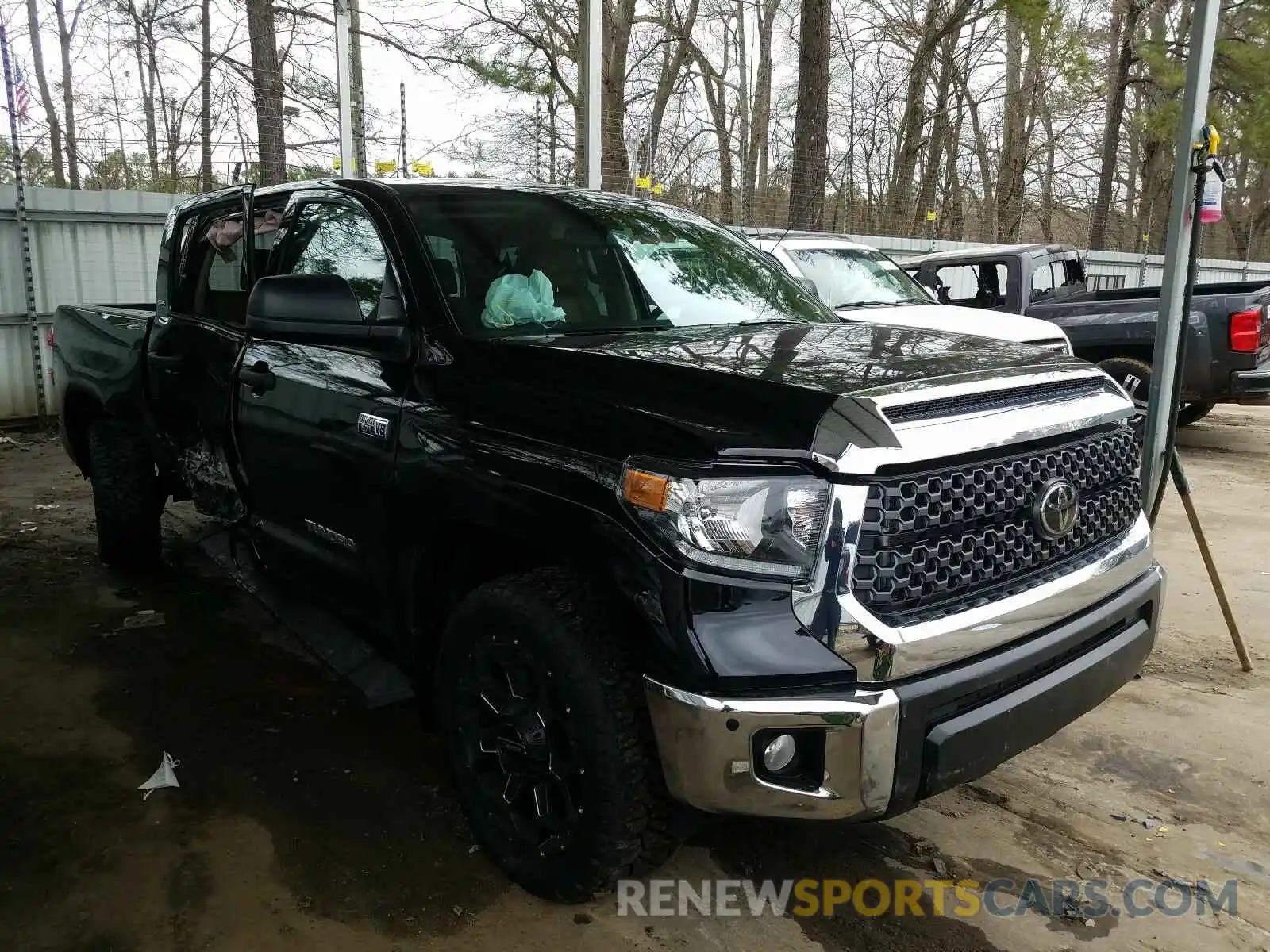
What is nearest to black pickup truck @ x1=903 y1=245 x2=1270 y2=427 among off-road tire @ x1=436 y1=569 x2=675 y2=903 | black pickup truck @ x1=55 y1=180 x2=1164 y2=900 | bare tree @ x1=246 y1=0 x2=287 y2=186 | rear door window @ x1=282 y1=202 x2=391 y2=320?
black pickup truck @ x1=55 y1=180 x2=1164 y2=900

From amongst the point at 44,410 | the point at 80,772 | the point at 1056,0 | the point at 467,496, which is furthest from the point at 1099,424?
the point at 1056,0

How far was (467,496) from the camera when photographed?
8.23ft

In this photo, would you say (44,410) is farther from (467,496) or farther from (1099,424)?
(1099,424)

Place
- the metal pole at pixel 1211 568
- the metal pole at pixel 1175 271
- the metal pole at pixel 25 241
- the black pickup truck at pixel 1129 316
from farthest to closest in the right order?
the metal pole at pixel 25 241
the black pickup truck at pixel 1129 316
the metal pole at pixel 1175 271
the metal pole at pixel 1211 568

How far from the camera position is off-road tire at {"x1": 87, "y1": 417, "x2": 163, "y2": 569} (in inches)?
195

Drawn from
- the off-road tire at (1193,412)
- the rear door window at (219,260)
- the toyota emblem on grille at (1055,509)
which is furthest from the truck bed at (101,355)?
the off-road tire at (1193,412)

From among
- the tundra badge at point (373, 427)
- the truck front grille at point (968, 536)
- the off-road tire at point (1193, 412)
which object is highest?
the tundra badge at point (373, 427)

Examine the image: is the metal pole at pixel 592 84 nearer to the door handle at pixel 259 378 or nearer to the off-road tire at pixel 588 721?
the door handle at pixel 259 378

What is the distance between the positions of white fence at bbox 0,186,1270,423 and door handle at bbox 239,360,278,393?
7.19 m

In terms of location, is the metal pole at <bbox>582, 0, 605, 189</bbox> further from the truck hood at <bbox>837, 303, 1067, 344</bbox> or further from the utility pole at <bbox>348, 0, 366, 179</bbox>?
the truck hood at <bbox>837, 303, 1067, 344</bbox>

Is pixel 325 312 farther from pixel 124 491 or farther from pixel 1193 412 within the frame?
pixel 1193 412

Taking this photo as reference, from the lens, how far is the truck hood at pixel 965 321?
7.56 meters

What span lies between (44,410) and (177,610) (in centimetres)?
590

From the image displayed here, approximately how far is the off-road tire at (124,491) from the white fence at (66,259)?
5.22m
